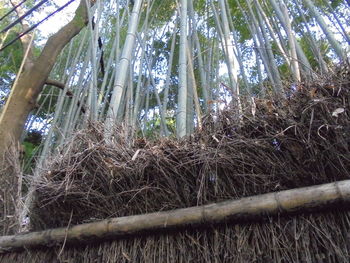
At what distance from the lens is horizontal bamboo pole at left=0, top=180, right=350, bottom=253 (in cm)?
134

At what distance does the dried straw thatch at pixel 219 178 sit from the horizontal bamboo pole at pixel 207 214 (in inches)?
1.8

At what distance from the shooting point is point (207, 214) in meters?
1.51

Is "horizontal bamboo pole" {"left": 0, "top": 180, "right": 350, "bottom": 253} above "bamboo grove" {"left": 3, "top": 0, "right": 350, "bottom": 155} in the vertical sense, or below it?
below

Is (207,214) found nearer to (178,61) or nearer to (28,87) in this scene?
(28,87)

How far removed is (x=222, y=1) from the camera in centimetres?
298

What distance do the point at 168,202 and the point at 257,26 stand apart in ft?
7.04

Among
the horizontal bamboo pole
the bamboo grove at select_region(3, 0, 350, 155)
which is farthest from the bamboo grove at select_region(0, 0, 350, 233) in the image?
the horizontal bamboo pole

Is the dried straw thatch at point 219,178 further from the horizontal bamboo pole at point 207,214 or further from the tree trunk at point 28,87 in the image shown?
the tree trunk at point 28,87

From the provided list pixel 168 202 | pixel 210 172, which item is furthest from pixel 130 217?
pixel 210 172

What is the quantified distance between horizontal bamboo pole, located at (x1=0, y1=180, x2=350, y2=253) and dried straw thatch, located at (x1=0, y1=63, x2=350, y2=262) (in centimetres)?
5

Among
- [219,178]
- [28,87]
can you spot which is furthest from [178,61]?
[219,178]

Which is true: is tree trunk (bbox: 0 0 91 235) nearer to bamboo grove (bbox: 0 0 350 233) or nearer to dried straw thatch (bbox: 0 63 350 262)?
bamboo grove (bbox: 0 0 350 233)

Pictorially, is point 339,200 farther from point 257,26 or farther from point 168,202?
point 257,26

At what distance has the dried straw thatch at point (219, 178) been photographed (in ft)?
4.51
